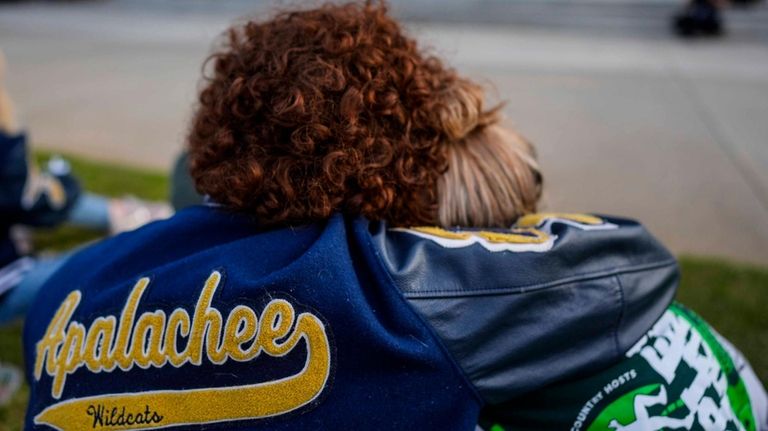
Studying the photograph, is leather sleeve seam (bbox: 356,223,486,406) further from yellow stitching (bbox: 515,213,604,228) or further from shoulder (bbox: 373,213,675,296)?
yellow stitching (bbox: 515,213,604,228)

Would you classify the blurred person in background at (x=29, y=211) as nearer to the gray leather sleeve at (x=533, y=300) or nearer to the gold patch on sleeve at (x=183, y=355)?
the gold patch on sleeve at (x=183, y=355)

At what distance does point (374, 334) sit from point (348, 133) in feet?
1.21

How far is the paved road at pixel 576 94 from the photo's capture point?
395 cm

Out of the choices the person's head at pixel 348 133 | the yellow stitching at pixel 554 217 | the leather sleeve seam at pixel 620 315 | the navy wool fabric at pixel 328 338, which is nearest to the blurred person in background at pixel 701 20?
the person's head at pixel 348 133

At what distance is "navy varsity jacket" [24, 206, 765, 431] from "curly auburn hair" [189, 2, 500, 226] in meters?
0.07

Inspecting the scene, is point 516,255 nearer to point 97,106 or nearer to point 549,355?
point 549,355

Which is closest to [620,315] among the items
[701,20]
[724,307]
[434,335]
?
[434,335]

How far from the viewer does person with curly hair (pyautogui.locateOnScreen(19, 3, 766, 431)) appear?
1.07 metres

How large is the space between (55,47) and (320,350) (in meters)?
9.44

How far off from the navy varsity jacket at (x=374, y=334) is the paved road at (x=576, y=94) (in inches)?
24.2

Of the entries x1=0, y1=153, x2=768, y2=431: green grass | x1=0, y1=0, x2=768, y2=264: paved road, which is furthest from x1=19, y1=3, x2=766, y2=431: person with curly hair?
x1=0, y1=153, x2=768, y2=431: green grass

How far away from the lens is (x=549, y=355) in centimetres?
117

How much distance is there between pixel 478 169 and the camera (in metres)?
1.41

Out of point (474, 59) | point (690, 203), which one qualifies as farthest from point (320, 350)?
point (474, 59)
